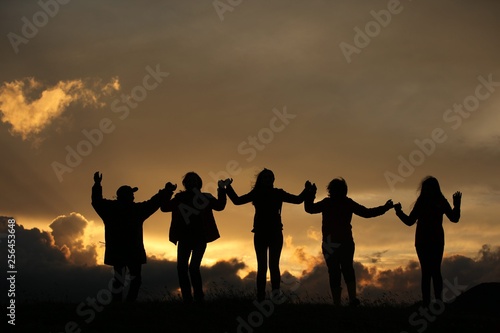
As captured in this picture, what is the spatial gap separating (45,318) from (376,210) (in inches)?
315

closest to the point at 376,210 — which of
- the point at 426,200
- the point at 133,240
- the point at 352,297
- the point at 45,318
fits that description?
the point at 426,200

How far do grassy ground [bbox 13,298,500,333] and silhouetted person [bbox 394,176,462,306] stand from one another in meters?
0.67

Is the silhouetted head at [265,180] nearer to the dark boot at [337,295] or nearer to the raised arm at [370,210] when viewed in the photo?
the raised arm at [370,210]

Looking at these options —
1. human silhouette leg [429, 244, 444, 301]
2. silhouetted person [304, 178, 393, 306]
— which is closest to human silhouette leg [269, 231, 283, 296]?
silhouetted person [304, 178, 393, 306]

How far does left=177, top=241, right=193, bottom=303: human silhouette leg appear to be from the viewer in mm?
14406

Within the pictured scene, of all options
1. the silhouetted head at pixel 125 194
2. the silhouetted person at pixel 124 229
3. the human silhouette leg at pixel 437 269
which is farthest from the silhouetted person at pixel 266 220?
the human silhouette leg at pixel 437 269

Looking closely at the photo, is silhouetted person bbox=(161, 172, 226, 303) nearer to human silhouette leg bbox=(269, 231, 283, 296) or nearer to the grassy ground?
the grassy ground

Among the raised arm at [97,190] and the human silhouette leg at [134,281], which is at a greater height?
the raised arm at [97,190]

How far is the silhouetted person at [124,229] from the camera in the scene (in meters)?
14.5

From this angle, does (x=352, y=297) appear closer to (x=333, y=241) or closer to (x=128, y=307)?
(x=333, y=241)

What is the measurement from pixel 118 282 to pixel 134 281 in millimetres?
368

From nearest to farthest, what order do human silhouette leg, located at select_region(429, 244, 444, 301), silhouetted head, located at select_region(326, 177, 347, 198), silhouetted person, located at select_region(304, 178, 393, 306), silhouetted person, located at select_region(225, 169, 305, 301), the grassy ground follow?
the grassy ground
silhouetted person, located at select_region(225, 169, 305, 301)
human silhouette leg, located at select_region(429, 244, 444, 301)
silhouetted person, located at select_region(304, 178, 393, 306)
silhouetted head, located at select_region(326, 177, 347, 198)

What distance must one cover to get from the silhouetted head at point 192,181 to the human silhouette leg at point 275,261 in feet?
6.87

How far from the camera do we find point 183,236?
14.5 meters
